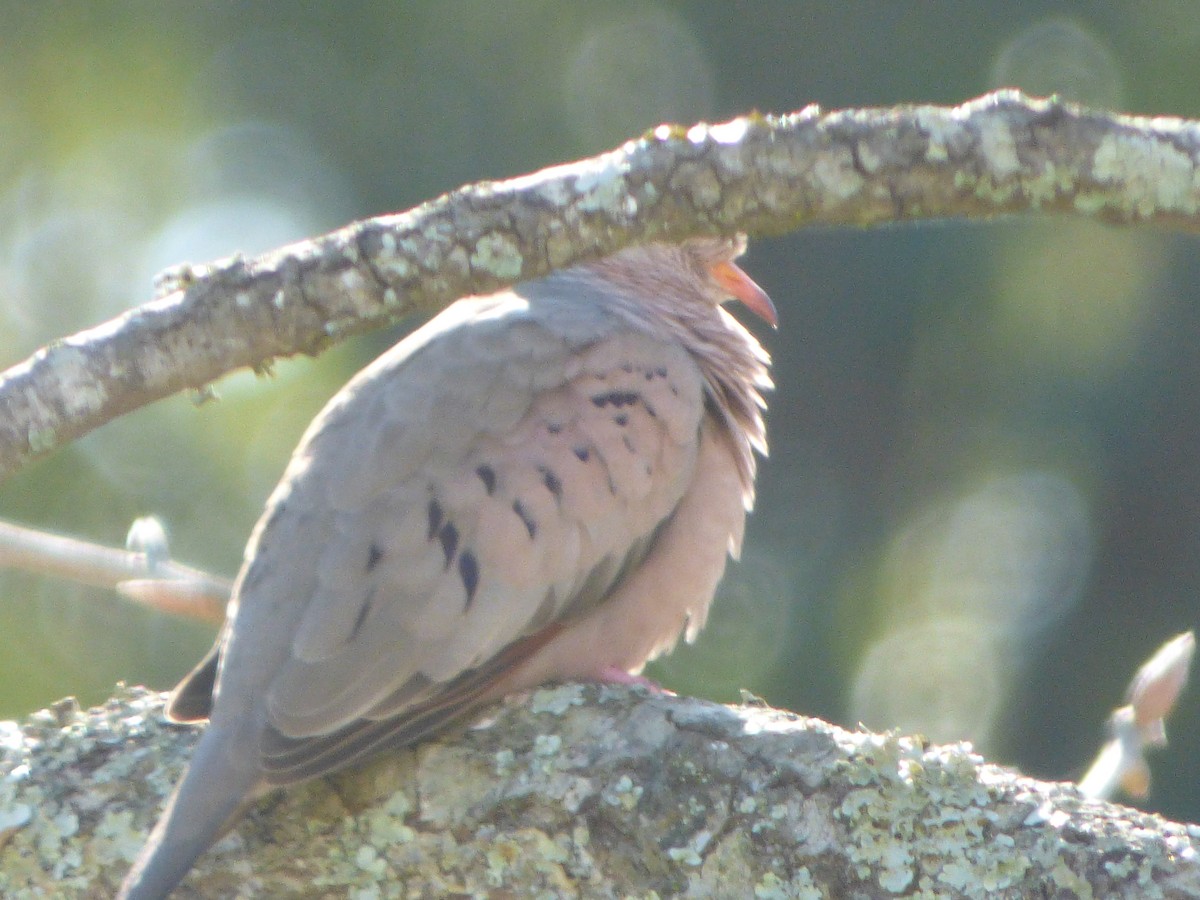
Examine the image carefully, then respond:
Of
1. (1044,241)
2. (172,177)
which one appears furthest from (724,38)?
(172,177)

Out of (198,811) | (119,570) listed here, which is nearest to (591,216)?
(198,811)

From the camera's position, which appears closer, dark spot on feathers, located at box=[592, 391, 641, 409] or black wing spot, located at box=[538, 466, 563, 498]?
black wing spot, located at box=[538, 466, 563, 498]

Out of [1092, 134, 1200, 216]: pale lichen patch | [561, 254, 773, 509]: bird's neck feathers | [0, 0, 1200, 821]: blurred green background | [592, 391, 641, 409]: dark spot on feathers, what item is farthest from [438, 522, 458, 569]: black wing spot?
[0, 0, 1200, 821]: blurred green background

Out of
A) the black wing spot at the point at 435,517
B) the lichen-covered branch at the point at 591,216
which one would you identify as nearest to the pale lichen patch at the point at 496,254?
the lichen-covered branch at the point at 591,216

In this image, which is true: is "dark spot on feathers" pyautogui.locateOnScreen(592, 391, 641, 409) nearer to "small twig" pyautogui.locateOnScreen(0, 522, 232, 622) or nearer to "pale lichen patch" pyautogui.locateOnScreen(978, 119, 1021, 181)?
"small twig" pyautogui.locateOnScreen(0, 522, 232, 622)

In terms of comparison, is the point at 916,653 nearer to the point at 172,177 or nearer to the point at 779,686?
the point at 779,686

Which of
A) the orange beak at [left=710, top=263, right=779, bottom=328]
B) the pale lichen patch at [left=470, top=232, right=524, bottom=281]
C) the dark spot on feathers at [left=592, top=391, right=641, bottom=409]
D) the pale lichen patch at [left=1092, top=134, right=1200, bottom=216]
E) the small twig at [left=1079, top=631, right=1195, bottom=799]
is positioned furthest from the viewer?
the orange beak at [left=710, top=263, right=779, bottom=328]
